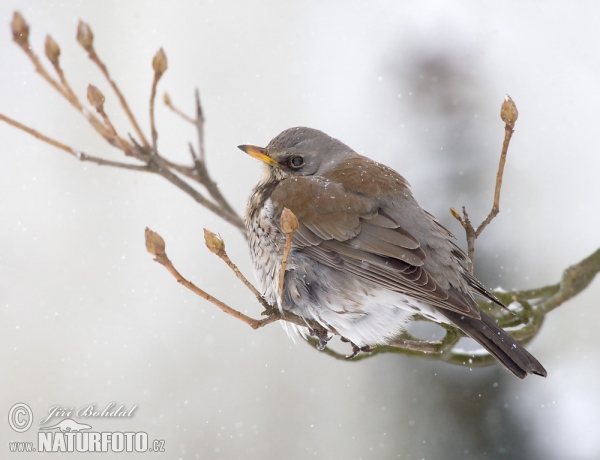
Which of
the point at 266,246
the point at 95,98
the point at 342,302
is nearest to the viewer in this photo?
the point at 95,98

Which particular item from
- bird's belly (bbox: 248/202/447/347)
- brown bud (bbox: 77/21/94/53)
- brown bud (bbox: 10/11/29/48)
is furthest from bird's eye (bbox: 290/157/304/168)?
brown bud (bbox: 10/11/29/48)

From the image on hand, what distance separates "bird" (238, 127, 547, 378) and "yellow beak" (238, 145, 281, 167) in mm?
201

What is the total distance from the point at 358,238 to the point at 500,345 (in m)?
0.92

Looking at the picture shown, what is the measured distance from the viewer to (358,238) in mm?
3572

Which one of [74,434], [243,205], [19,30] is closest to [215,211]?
[19,30]

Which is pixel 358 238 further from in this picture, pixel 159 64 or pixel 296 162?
pixel 159 64

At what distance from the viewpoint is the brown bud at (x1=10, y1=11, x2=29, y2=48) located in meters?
2.23

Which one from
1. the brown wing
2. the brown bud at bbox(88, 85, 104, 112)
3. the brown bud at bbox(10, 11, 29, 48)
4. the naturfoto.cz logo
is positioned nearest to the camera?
the brown bud at bbox(10, 11, 29, 48)

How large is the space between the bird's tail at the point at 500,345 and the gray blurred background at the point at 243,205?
2.23 metres

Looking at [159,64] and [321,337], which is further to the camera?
[321,337]

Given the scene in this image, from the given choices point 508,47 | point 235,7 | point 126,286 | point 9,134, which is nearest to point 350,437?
point 126,286

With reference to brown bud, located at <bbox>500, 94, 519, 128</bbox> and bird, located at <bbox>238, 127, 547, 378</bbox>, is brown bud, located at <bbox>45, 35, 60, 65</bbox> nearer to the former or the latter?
bird, located at <bbox>238, 127, 547, 378</bbox>

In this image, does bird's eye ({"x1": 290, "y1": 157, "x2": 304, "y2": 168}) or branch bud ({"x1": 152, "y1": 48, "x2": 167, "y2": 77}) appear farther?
bird's eye ({"x1": 290, "y1": 157, "x2": 304, "y2": 168})

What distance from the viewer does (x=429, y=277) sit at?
10.8 ft
